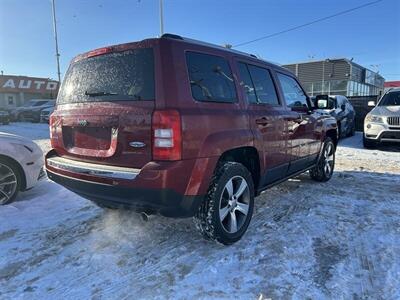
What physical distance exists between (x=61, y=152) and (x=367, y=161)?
7287 millimetres

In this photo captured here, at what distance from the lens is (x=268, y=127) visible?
4051 millimetres

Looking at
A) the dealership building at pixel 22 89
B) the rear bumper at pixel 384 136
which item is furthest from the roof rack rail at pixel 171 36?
the dealership building at pixel 22 89

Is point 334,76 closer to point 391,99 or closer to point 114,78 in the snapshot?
point 391,99

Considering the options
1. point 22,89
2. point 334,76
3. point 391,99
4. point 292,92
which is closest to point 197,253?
point 292,92

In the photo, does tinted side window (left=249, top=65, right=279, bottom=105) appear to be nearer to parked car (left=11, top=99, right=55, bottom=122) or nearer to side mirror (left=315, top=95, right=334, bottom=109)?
side mirror (left=315, top=95, right=334, bottom=109)

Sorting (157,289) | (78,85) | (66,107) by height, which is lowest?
(157,289)

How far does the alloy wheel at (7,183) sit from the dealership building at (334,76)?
28.2 meters

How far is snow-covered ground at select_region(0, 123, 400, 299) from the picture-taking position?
2760 mm

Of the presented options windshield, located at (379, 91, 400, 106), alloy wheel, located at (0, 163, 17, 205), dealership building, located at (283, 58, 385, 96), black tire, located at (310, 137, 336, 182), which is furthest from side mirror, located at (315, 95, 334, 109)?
dealership building, located at (283, 58, 385, 96)

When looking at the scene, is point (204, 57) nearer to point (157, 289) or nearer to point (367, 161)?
point (157, 289)

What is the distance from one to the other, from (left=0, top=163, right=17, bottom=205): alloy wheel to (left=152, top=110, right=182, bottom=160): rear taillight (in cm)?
299

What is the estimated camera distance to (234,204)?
3627 millimetres

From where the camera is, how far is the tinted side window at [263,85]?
411cm

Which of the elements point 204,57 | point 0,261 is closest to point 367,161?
point 204,57
